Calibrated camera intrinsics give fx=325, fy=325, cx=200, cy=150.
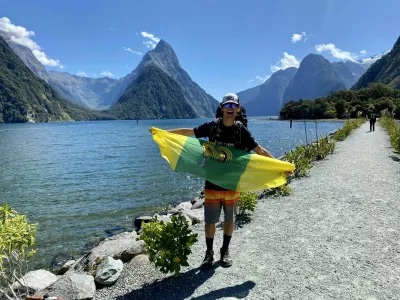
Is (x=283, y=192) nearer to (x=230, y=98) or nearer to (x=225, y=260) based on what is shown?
(x=225, y=260)

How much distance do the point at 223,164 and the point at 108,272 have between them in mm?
3492

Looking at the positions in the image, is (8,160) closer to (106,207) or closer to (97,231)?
(106,207)

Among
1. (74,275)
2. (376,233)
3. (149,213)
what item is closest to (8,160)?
(149,213)

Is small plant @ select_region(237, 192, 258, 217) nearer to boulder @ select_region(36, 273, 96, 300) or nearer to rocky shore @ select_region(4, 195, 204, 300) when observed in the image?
rocky shore @ select_region(4, 195, 204, 300)

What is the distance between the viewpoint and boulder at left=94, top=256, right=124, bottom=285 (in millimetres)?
→ 7039

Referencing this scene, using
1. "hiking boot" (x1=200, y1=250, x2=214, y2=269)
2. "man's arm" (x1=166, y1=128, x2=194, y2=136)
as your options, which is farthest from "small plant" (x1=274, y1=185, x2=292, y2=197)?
"man's arm" (x1=166, y1=128, x2=194, y2=136)

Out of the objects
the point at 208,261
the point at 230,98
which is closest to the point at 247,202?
the point at 208,261

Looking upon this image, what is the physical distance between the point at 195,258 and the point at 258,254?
1.51 m

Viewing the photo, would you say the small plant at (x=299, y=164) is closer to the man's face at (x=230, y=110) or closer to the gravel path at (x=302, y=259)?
the gravel path at (x=302, y=259)

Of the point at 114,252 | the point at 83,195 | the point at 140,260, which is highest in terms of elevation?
the point at 140,260

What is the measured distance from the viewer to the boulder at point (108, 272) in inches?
277

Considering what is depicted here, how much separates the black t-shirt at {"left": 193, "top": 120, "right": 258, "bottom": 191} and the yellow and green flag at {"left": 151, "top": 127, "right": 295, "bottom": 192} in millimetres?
130

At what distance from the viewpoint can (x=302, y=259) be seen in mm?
7285

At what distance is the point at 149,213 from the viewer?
18.6m
